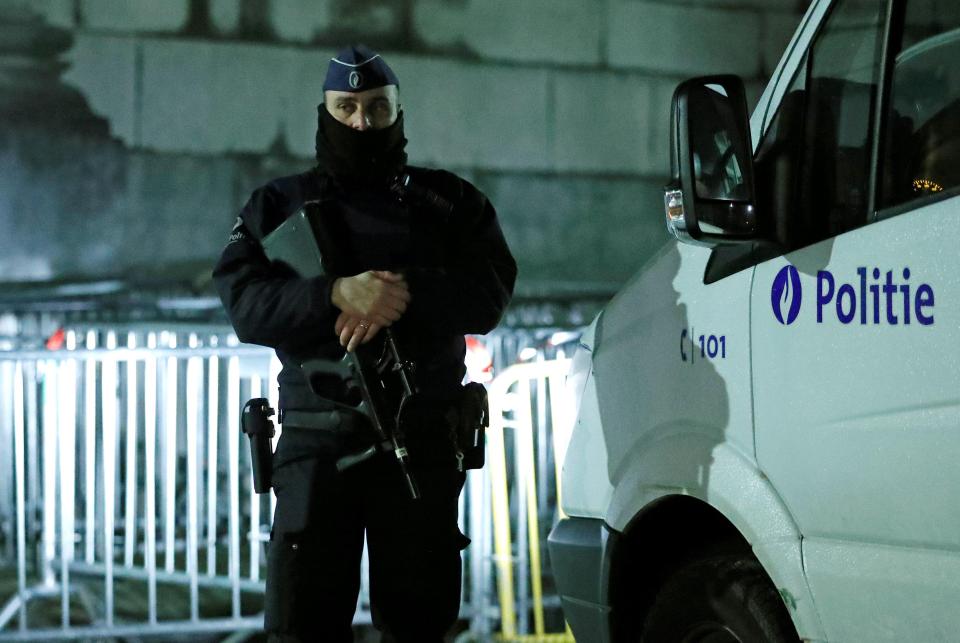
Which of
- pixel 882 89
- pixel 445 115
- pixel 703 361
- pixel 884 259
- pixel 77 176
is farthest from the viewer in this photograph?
pixel 445 115

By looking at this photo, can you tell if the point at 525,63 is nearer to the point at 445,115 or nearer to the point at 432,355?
the point at 445,115

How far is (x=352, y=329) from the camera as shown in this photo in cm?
337

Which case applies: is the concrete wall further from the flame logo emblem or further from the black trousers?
the flame logo emblem

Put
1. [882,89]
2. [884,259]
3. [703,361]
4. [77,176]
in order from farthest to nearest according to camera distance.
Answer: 1. [77,176]
2. [703,361]
3. [882,89]
4. [884,259]

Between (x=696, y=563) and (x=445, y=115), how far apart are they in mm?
7795

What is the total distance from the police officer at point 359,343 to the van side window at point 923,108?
4.43ft

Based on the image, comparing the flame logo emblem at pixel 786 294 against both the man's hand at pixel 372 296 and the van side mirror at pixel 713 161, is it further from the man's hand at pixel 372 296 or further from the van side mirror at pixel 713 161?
the man's hand at pixel 372 296

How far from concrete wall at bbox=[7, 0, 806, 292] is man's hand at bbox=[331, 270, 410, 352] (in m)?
6.74

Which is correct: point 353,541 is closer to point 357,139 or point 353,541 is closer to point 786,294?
point 357,139

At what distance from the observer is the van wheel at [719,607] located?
2561 mm

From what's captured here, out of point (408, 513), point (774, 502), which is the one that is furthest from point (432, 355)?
point (774, 502)

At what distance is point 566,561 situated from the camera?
3.37 meters

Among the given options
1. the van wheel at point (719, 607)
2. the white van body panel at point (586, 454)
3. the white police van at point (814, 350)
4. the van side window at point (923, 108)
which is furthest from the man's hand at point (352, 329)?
the van side window at point (923, 108)

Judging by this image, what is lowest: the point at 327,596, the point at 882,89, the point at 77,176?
the point at 327,596
